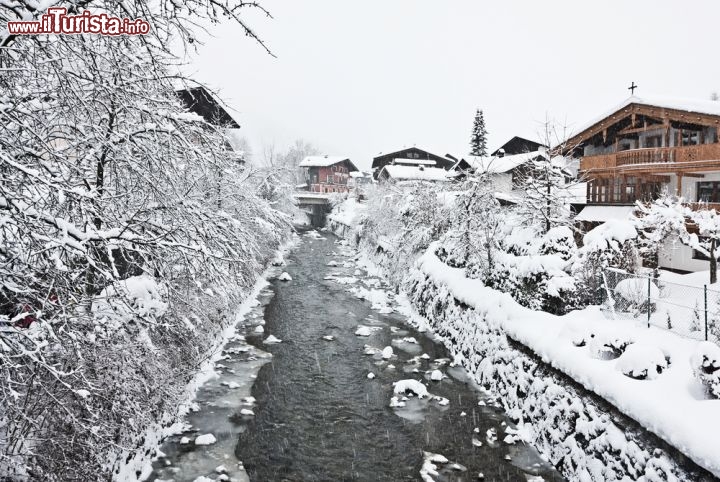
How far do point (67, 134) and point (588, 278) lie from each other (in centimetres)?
1304

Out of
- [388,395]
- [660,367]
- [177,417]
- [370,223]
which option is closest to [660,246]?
[660,367]

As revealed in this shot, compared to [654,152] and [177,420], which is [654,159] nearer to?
[654,152]

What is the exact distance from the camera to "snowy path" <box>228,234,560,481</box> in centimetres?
933

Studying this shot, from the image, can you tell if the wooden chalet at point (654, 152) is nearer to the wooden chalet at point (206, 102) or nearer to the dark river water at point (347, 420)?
the dark river water at point (347, 420)

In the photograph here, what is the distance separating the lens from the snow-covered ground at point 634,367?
22.1ft

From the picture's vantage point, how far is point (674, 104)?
70.5ft

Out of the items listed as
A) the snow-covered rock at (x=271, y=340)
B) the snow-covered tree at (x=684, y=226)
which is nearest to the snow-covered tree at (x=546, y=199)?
the snow-covered tree at (x=684, y=226)

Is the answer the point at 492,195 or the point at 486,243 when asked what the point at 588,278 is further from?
the point at 492,195

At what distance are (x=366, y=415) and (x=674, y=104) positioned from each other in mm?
21316

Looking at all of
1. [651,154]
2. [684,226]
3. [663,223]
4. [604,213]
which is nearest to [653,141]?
[651,154]

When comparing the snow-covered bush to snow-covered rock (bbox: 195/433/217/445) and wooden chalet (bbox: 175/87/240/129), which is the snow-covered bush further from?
wooden chalet (bbox: 175/87/240/129)

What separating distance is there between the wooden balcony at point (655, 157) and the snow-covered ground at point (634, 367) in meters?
13.7

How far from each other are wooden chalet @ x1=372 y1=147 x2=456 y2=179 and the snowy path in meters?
54.4

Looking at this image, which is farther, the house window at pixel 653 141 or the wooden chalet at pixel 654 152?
the house window at pixel 653 141
